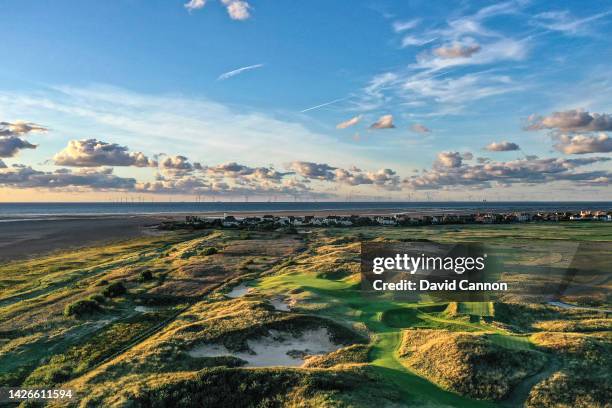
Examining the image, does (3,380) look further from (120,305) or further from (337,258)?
(337,258)

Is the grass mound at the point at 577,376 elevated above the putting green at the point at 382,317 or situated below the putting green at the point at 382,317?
above

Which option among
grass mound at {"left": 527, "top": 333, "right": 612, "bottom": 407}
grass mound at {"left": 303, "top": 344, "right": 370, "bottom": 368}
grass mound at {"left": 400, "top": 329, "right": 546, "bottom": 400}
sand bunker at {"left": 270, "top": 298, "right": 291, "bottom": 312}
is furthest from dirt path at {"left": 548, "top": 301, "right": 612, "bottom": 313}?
sand bunker at {"left": 270, "top": 298, "right": 291, "bottom": 312}

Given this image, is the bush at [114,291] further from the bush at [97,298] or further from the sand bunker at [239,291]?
the sand bunker at [239,291]

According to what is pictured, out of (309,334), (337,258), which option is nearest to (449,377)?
(309,334)

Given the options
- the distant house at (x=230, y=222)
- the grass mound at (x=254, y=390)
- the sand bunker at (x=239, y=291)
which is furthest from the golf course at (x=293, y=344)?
the distant house at (x=230, y=222)

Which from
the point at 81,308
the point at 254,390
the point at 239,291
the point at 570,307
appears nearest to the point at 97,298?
the point at 81,308

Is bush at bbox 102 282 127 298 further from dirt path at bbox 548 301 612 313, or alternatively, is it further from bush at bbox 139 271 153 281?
dirt path at bbox 548 301 612 313
